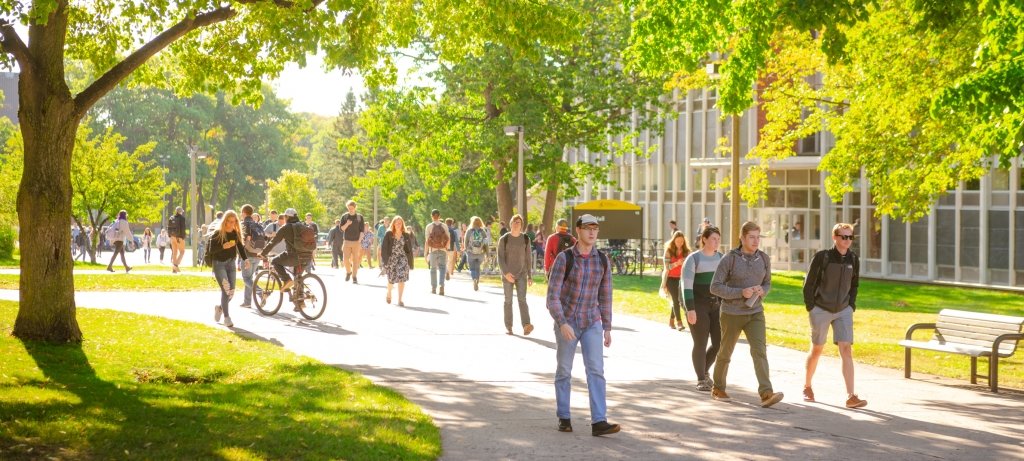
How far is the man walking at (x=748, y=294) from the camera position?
11.1 metres

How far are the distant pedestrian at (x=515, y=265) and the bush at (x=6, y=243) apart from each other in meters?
28.7

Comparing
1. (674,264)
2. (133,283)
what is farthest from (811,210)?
(674,264)

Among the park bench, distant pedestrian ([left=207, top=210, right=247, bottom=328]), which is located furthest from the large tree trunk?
the park bench

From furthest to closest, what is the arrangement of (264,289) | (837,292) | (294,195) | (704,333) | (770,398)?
(294,195) → (264,289) → (704,333) → (837,292) → (770,398)

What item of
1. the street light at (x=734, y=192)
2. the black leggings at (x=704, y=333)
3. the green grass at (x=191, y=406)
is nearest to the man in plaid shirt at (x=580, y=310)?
the green grass at (x=191, y=406)

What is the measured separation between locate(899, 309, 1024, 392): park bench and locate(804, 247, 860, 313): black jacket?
7.47 feet

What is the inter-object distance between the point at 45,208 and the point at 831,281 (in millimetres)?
8330

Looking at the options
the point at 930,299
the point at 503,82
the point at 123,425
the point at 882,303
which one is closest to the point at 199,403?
the point at 123,425

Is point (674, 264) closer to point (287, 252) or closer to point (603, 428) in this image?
point (287, 252)

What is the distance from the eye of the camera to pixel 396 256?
23109 mm

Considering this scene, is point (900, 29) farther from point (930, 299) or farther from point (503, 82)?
point (503, 82)

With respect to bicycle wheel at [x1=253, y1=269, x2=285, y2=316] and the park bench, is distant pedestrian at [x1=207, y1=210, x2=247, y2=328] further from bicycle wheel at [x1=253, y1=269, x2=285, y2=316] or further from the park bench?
the park bench

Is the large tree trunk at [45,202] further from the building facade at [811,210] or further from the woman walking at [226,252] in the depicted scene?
the building facade at [811,210]

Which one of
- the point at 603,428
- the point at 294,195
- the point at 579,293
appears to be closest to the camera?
the point at 603,428
